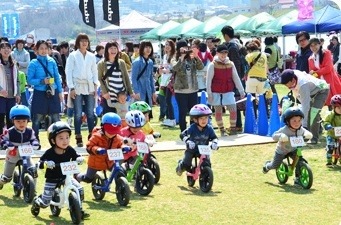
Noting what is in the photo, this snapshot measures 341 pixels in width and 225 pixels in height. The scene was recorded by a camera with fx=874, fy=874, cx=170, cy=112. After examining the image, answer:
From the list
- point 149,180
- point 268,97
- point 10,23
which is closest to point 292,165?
point 149,180

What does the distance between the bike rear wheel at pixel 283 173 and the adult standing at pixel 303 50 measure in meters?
4.98

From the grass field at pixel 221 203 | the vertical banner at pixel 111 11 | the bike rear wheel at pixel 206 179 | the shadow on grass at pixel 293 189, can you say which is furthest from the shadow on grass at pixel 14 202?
the vertical banner at pixel 111 11

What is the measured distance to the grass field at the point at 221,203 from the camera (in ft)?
30.6

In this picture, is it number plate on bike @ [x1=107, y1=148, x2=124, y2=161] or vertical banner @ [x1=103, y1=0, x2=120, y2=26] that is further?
vertical banner @ [x1=103, y1=0, x2=120, y2=26]

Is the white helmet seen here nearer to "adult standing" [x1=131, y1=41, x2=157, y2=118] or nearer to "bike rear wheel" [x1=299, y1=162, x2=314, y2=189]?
"bike rear wheel" [x1=299, y1=162, x2=314, y2=189]

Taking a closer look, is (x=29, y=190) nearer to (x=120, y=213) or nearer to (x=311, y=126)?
(x=120, y=213)

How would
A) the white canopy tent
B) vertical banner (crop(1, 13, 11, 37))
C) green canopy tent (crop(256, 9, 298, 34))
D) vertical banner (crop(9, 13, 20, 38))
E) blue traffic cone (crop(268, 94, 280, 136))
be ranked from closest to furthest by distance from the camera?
blue traffic cone (crop(268, 94, 280, 136)) < green canopy tent (crop(256, 9, 298, 34)) < the white canopy tent < vertical banner (crop(1, 13, 11, 37)) < vertical banner (crop(9, 13, 20, 38))

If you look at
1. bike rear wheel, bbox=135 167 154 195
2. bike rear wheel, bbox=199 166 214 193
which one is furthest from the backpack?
bike rear wheel, bbox=135 167 154 195

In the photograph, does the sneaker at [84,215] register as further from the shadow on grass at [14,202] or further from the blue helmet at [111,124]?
the blue helmet at [111,124]

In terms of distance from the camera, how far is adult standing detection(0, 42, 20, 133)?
14.8 m

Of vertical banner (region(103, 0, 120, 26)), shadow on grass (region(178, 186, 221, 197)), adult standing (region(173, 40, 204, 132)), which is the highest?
vertical banner (region(103, 0, 120, 26))

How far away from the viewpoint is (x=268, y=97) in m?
18.6

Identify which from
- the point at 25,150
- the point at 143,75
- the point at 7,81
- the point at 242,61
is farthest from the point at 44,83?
the point at 242,61

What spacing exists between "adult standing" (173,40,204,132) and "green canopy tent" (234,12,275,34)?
24.2 metres
